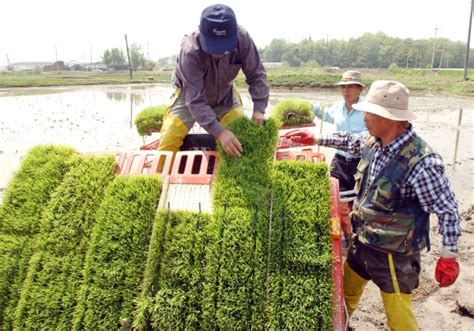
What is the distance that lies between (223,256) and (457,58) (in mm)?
94214

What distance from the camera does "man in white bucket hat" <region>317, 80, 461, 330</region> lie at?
86.0 inches

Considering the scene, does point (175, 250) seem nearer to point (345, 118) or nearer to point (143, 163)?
point (143, 163)

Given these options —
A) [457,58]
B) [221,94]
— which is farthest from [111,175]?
[457,58]

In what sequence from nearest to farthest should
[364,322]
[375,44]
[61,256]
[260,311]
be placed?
[260,311] → [61,256] → [364,322] → [375,44]

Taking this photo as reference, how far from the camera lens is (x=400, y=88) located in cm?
239

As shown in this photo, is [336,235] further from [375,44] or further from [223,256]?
[375,44]

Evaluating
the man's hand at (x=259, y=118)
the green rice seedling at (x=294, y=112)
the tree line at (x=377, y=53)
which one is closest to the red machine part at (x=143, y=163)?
the man's hand at (x=259, y=118)

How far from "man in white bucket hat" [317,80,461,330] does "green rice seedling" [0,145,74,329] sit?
6.35 feet

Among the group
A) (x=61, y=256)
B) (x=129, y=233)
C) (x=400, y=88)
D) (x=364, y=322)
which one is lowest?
(x=364, y=322)

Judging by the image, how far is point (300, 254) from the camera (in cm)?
208

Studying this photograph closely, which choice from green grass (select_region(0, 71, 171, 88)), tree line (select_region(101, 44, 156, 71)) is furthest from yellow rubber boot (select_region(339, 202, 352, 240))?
tree line (select_region(101, 44, 156, 71))

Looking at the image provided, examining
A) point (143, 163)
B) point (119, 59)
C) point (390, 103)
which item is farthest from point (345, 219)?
point (119, 59)

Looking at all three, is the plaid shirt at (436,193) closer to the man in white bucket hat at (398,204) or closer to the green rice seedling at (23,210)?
the man in white bucket hat at (398,204)

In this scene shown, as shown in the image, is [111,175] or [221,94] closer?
Result: [111,175]
